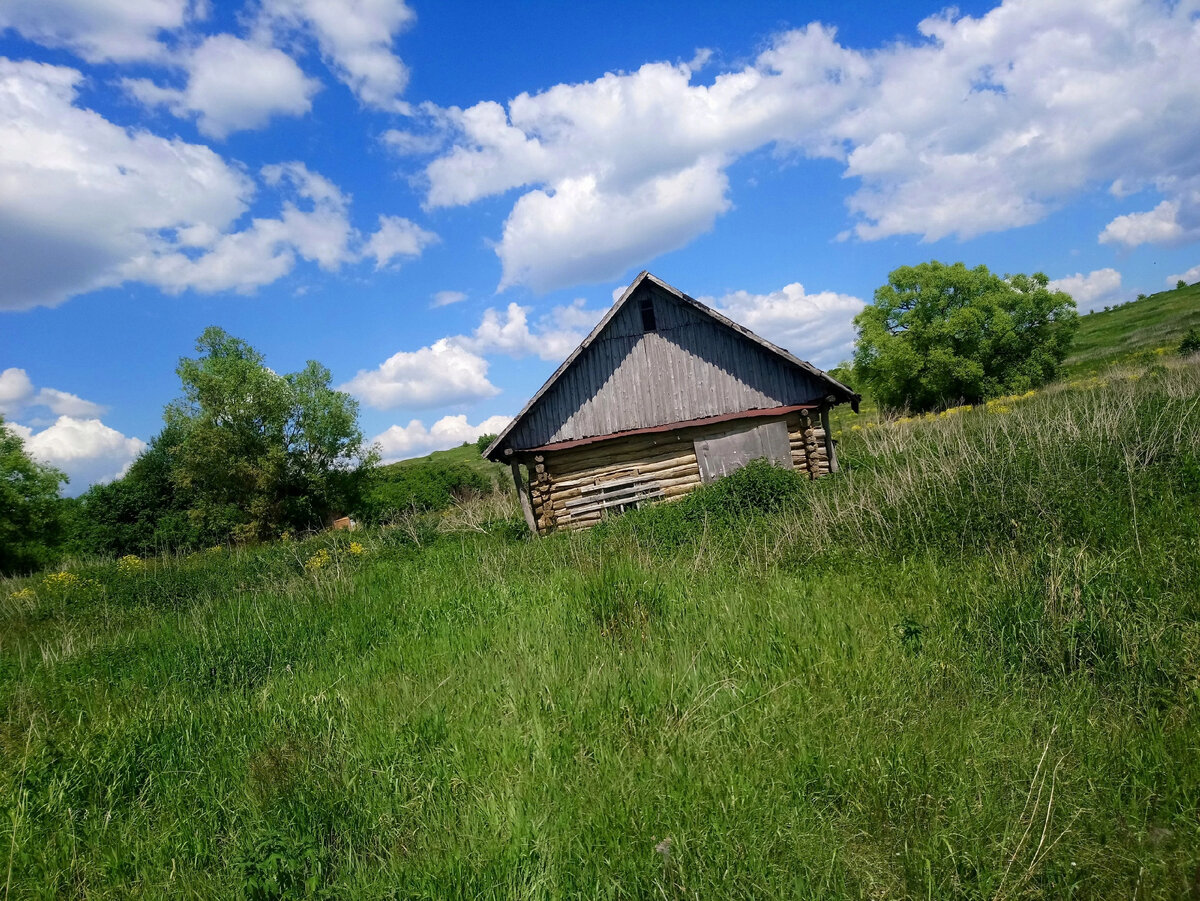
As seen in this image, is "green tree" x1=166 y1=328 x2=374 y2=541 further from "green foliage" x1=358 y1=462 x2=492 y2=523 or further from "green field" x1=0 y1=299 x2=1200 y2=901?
"green field" x1=0 y1=299 x2=1200 y2=901

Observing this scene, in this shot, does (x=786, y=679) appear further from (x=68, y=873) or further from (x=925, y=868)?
(x=68, y=873)

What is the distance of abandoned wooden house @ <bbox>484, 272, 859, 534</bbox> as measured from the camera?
1580 cm

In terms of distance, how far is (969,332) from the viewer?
3569cm

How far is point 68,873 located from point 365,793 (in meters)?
1.68

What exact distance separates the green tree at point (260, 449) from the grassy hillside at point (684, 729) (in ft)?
84.4

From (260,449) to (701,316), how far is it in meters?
26.8

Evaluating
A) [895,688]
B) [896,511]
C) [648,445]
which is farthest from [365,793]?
[648,445]

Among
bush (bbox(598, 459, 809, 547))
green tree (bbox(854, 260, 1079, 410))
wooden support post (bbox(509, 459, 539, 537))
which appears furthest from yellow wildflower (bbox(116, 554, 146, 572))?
green tree (bbox(854, 260, 1079, 410))

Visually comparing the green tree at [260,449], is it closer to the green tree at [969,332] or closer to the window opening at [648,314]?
the window opening at [648,314]

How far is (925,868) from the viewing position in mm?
2697

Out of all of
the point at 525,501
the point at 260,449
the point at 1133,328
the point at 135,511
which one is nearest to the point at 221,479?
the point at 260,449

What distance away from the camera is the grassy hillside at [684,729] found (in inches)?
113

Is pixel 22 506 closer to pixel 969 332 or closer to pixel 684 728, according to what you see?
pixel 684 728

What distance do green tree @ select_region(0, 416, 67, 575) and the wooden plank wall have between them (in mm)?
25492
